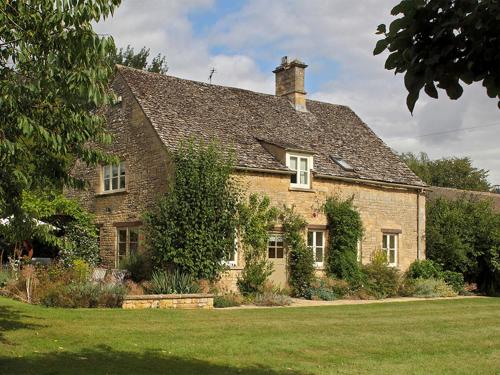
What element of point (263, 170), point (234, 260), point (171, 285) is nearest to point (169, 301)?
point (171, 285)

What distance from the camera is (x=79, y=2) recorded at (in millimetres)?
8078

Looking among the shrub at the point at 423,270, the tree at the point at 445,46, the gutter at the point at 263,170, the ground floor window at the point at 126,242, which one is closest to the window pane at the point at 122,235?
the ground floor window at the point at 126,242

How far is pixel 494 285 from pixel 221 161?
523 inches

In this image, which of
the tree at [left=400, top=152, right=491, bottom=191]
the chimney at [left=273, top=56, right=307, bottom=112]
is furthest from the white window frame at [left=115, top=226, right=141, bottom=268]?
the tree at [left=400, top=152, right=491, bottom=191]

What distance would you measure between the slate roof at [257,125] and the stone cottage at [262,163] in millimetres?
60

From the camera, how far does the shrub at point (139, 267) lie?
20.8 meters

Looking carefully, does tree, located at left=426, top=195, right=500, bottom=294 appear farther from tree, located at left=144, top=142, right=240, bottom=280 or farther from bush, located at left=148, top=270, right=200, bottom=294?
bush, located at left=148, top=270, right=200, bottom=294

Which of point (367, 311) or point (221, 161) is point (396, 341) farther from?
point (221, 161)

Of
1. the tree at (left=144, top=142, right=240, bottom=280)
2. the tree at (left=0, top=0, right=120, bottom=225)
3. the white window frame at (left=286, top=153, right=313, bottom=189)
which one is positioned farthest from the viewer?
the white window frame at (left=286, top=153, right=313, bottom=189)

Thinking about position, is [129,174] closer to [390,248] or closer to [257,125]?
[257,125]

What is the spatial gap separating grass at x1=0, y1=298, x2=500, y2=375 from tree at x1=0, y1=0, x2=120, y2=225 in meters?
2.55

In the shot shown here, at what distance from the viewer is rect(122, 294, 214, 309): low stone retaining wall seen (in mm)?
16391

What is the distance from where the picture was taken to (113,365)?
8.84 m

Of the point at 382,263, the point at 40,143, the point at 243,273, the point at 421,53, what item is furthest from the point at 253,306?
the point at 421,53
